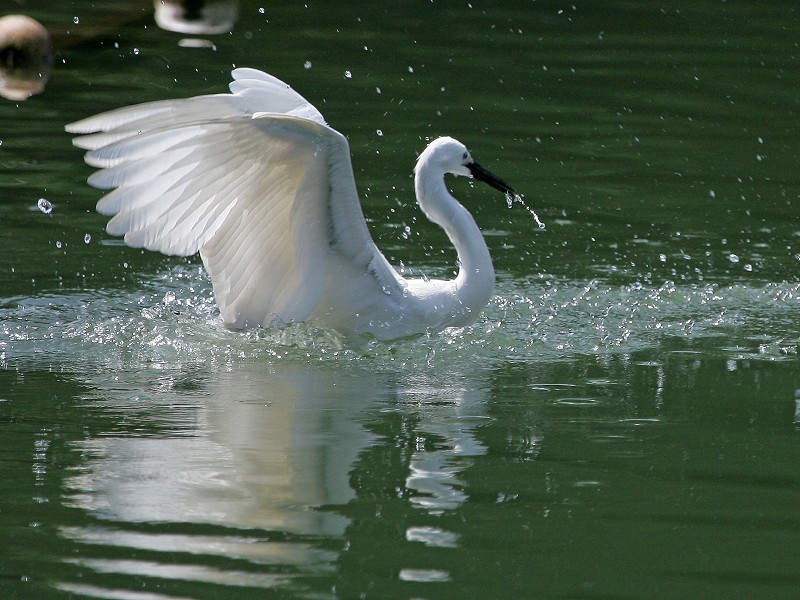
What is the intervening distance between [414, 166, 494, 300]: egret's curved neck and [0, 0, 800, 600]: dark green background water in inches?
10.8

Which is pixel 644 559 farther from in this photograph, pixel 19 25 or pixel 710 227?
pixel 19 25

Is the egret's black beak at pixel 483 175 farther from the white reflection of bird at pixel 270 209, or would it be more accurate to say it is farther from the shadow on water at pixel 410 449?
the shadow on water at pixel 410 449

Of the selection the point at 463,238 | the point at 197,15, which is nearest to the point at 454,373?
the point at 463,238

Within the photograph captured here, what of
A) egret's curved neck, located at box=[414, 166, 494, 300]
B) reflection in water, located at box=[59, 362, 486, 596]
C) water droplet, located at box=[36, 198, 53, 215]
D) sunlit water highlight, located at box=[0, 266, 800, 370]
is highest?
water droplet, located at box=[36, 198, 53, 215]

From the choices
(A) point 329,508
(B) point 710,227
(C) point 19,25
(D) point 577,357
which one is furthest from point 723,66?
(A) point 329,508

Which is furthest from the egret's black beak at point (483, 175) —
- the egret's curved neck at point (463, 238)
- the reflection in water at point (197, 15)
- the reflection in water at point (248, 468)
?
the reflection in water at point (197, 15)

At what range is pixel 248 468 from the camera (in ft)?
17.8

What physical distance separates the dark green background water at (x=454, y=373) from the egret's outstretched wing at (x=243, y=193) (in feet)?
1.13

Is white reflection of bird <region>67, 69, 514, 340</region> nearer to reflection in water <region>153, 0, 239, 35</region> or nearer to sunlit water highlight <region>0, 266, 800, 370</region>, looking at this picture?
sunlit water highlight <region>0, 266, 800, 370</region>

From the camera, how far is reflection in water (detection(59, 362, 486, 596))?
4.52 meters

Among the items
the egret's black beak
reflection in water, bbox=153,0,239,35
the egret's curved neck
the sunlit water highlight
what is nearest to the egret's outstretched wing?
the sunlit water highlight

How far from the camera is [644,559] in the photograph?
4.59 meters

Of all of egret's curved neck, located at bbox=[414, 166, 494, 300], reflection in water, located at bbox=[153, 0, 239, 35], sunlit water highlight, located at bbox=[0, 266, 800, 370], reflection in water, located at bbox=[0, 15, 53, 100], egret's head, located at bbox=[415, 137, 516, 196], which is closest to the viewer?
sunlit water highlight, located at bbox=[0, 266, 800, 370]

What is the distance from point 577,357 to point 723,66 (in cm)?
742
